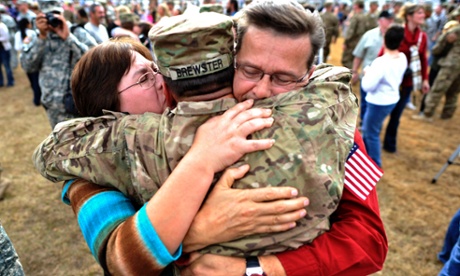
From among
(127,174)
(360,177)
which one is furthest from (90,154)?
(360,177)

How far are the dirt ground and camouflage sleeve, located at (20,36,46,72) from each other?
1853 mm

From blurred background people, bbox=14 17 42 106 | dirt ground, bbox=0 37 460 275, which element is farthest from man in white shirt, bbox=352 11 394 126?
blurred background people, bbox=14 17 42 106

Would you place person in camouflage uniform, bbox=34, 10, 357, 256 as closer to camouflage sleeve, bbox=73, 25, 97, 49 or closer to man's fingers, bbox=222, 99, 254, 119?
man's fingers, bbox=222, 99, 254, 119

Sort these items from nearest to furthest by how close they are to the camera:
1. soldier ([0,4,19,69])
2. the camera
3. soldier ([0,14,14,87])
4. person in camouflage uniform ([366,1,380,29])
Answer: the camera, person in camouflage uniform ([366,1,380,29]), soldier ([0,14,14,87]), soldier ([0,4,19,69])

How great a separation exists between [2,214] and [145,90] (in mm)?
4113

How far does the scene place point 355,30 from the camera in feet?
31.0

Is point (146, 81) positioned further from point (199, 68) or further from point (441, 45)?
point (441, 45)

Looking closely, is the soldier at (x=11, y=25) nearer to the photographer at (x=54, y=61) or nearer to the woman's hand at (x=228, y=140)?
the photographer at (x=54, y=61)

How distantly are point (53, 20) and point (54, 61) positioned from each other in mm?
560

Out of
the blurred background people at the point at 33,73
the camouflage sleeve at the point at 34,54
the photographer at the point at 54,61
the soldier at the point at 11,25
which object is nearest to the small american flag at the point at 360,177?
the photographer at the point at 54,61

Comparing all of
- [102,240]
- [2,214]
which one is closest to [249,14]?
[102,240]

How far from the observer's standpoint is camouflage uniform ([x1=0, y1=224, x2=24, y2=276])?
5.00 ft

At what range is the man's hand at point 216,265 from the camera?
3.61 feet

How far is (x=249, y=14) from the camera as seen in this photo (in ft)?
3.90
